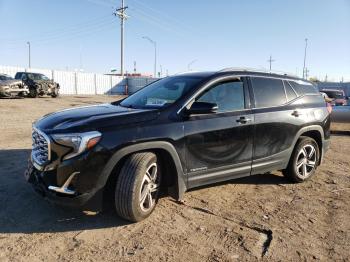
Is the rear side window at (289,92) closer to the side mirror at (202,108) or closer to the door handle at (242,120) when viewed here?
the door handle at (242,120)

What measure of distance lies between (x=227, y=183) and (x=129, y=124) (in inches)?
93.9

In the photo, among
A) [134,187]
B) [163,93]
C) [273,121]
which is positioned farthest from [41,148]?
[273,121]

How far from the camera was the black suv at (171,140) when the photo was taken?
13.3 ft

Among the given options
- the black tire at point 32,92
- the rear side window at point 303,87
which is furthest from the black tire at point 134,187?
the black tire at point 32,92

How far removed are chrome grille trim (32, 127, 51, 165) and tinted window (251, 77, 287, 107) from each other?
2.92 metres

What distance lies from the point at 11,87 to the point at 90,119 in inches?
832

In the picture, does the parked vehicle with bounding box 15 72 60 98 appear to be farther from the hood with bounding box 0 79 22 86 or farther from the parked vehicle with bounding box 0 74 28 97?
the hood with bounding box 0 79 22 86

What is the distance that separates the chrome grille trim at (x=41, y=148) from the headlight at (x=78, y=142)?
24 centimetres

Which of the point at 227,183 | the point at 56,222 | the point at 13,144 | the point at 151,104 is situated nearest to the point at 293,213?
the point at 227,183

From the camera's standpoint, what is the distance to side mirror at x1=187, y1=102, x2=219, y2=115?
4633 mm

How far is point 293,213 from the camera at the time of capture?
191 inches

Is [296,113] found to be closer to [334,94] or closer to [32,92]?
[334,94]

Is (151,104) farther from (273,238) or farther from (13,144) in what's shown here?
(13,144)

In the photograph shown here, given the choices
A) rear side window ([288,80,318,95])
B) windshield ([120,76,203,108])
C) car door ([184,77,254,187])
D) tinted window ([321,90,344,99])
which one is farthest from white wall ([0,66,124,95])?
car door ([184,77,254,187])
